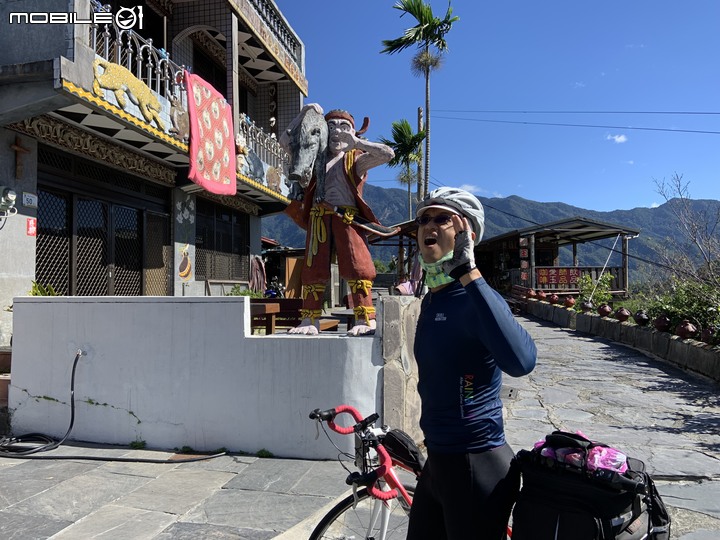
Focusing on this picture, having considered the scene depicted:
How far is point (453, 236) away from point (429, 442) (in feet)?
2.32

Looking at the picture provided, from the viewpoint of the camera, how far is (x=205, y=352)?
4.50 meters

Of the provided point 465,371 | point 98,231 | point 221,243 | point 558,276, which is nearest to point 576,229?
point 558,276

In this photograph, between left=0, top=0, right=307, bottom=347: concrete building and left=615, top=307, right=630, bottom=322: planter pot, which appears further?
left=615, top=307, right=630, bottom=322: planter pot

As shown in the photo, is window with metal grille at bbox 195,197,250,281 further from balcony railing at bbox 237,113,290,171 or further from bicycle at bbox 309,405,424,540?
bicycle at bbox 309,405,424,540

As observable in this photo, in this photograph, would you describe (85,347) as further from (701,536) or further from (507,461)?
(701,536)

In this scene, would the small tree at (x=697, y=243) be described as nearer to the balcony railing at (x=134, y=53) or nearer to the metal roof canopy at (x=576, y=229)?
the balcony railing at (x=134, y=53)

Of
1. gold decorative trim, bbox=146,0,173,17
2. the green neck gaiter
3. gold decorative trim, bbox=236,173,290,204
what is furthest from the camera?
gold decorative trim, bbox=236,173,290,204

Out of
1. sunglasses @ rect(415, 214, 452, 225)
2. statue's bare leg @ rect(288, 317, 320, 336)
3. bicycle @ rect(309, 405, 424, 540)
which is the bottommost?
bicycle @ rect(309, 405, 424, 540)

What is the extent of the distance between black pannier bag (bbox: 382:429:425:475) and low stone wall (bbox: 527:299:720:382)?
671cm

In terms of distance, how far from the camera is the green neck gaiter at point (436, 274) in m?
1.71

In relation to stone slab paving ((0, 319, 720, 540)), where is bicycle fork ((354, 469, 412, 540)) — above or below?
above

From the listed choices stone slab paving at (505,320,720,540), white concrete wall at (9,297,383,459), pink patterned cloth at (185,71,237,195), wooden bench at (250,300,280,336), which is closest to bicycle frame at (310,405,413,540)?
stone slab paving at (505,320,720,540)

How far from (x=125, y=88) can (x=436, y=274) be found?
21.3 feet

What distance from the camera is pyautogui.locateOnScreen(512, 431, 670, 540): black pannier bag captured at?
142 centimetres
